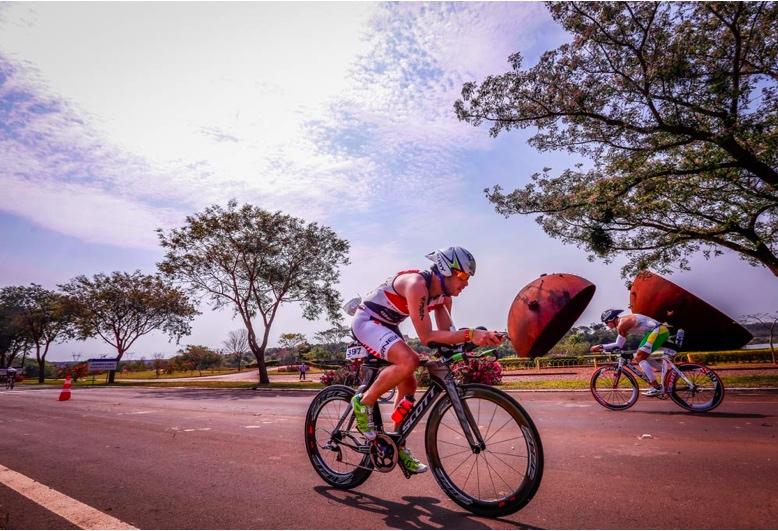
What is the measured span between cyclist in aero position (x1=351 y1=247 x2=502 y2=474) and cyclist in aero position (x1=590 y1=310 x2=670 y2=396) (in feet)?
20.0

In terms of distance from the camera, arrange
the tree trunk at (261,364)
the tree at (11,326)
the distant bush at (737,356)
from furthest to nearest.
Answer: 1. the tree at (11,326)
2. the tree trunk at (261,364)
3. the distant bush at (737,356)

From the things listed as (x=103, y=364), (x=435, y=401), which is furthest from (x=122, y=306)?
(x=435, y=401)

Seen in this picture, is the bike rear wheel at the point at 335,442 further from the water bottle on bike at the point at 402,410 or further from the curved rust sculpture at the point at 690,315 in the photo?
the curved rust sculpture at the point at 690,315

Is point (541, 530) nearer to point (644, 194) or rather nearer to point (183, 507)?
point (183, 507)

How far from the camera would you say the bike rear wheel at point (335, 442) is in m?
3.65

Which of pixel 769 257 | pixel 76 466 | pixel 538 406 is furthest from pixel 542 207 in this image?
pixel 76 466

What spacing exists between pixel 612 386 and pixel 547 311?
370 inches

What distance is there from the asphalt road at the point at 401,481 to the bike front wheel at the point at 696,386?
325 millimetres

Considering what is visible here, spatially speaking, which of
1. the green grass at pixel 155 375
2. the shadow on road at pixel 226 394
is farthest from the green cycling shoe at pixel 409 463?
the green grass at pixel 155 375

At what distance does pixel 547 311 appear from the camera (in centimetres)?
1759

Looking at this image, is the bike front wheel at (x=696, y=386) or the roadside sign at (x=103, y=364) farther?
the roadside sign at (x=103, y=364)

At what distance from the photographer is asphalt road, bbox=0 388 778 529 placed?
2.89 meters

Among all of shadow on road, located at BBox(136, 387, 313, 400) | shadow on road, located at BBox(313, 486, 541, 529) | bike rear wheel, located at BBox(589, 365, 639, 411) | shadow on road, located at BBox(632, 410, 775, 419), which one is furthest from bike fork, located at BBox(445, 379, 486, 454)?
shadow on road, located at BBox(136, 387, 313, 400)

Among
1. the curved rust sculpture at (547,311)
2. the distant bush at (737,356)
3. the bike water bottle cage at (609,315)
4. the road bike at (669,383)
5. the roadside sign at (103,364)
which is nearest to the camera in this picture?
the road bike at (669,383)
